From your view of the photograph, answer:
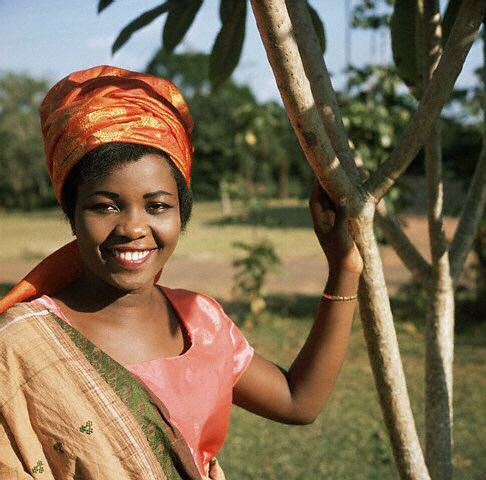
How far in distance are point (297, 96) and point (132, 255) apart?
43 cm

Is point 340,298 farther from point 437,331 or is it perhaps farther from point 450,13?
point 450,13

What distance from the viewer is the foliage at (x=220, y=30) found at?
2.03 m

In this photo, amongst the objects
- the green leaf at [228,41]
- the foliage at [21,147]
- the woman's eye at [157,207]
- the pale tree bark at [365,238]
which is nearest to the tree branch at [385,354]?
the pale tree bark at [365,238]

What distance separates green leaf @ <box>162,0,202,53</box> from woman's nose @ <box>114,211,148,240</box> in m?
0.96

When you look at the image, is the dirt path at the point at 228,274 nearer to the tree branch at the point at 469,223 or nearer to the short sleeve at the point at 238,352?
the tree branch at the point at 469,223

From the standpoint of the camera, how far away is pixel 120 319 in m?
1.38

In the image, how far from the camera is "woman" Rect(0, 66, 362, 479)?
1.21 metres

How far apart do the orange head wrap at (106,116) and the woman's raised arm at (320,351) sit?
0.32 meters

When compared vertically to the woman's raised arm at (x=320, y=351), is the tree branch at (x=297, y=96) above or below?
above

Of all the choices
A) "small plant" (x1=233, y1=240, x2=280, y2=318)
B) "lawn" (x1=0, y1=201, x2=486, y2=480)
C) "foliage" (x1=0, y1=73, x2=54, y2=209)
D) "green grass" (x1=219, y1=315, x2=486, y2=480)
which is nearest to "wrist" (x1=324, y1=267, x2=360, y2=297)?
"lawn" (x1=0, y1=201, x2=486, y2=480)

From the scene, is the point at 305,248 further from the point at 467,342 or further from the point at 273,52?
the point at 273,52

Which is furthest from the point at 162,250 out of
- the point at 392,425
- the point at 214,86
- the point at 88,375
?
the point at 214,86

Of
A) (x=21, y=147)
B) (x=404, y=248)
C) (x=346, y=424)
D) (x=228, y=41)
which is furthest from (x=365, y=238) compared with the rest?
(x=21, y=147)

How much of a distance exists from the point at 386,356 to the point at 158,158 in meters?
0.64
